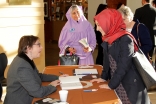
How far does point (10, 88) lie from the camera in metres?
2.59

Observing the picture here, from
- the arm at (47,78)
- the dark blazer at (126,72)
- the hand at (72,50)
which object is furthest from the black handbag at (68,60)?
the dark blazer at (126,72)

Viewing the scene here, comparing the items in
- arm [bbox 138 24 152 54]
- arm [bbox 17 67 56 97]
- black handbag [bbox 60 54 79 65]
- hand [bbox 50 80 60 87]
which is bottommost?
black handbag [bbox 60 54 79 65]

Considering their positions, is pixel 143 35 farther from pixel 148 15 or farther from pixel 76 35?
pixel 148 15

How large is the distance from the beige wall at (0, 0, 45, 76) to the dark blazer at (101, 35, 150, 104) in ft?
8.06

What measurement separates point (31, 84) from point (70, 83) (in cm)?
43

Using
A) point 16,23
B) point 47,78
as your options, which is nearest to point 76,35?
point 16,23

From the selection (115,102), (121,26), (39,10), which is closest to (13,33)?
(39,10)

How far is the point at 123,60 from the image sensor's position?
243 centimetres

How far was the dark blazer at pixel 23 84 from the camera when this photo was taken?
2.39m

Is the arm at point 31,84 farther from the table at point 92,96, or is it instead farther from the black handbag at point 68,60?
the black handbag at point 68,60

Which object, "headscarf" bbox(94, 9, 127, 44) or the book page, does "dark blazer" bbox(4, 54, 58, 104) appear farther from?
"headscarf" bbox(94, 9, 127, 44)

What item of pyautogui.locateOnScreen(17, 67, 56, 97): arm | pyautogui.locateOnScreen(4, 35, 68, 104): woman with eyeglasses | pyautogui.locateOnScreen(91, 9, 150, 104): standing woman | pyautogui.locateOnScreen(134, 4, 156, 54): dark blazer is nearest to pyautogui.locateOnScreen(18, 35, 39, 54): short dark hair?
pyautogui.locateOnScreen(4, 35, 68, 104): woman with eyeglasses

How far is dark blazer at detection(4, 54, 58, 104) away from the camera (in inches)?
94.1

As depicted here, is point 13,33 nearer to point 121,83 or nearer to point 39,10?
point 39,10
